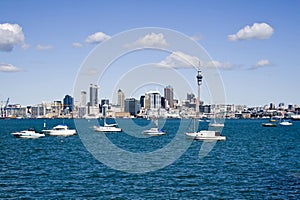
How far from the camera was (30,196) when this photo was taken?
4228 centimetres

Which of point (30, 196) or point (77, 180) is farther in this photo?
point (77, 180)

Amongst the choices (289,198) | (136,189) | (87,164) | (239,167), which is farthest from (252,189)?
(87,164)

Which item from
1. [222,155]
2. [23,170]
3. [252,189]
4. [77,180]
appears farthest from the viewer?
[222,155]

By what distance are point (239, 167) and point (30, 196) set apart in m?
29.1

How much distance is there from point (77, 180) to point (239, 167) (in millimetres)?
22035

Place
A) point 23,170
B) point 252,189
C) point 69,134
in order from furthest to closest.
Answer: point 69,134, point 23,170, point 252,189

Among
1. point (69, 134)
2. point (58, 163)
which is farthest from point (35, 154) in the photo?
point (69, 134)

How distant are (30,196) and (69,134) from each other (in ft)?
317

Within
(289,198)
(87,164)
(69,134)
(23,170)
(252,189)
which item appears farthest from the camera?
(69,134)

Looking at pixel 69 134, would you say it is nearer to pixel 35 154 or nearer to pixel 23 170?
pixel 35 154

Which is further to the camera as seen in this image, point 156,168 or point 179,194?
point 156,168

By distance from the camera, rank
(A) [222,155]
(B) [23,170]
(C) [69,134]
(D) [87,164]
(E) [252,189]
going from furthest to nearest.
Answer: (C) [69,134] < (A) [222,155] < (D) [87,164] < (B) [23,170] < (E) [252,189]

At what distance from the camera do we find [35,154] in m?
79.9

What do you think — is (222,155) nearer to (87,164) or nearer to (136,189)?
(87,164)
